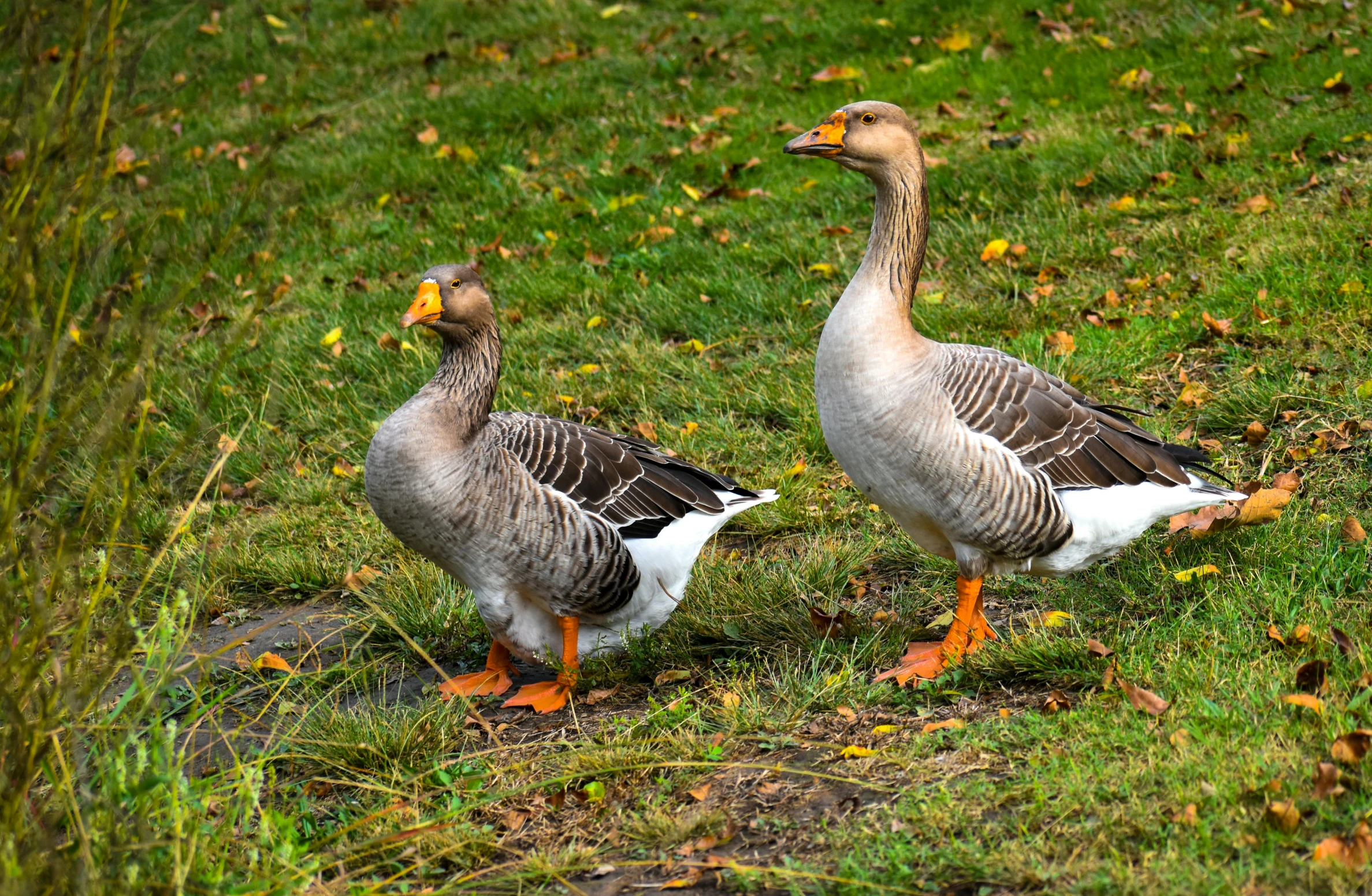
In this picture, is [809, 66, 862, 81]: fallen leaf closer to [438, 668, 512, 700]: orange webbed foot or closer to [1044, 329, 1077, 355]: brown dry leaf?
[1044, 329, 1077, 355]: brown dry leaf

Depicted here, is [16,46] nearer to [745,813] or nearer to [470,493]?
[470,493]

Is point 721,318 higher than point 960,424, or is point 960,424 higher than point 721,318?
point 960,424

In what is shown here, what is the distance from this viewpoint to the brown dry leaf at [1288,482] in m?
4.95

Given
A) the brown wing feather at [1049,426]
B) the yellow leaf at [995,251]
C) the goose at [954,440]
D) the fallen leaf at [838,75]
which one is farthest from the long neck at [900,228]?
the fallen leaf at [838,75]

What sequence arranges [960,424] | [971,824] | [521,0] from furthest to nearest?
[521,0]
[960,424]
[971,824]

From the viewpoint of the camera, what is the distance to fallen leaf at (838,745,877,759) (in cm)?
378

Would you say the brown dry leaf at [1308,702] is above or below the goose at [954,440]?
below

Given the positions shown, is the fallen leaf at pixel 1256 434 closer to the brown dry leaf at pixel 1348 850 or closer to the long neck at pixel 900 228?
the long neck at pixel 900 228

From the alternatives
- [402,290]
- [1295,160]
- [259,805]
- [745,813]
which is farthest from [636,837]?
[1295,160]

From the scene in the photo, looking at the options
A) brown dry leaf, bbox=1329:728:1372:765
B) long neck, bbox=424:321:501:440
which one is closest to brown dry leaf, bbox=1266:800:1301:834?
brown dry leaf, bbox=1329:728:1372:765

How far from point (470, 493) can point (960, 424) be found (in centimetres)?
188

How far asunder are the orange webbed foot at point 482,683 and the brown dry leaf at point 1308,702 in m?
2.95

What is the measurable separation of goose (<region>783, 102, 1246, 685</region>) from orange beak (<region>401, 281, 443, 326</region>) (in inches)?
60.8

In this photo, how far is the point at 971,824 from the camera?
3.30m
